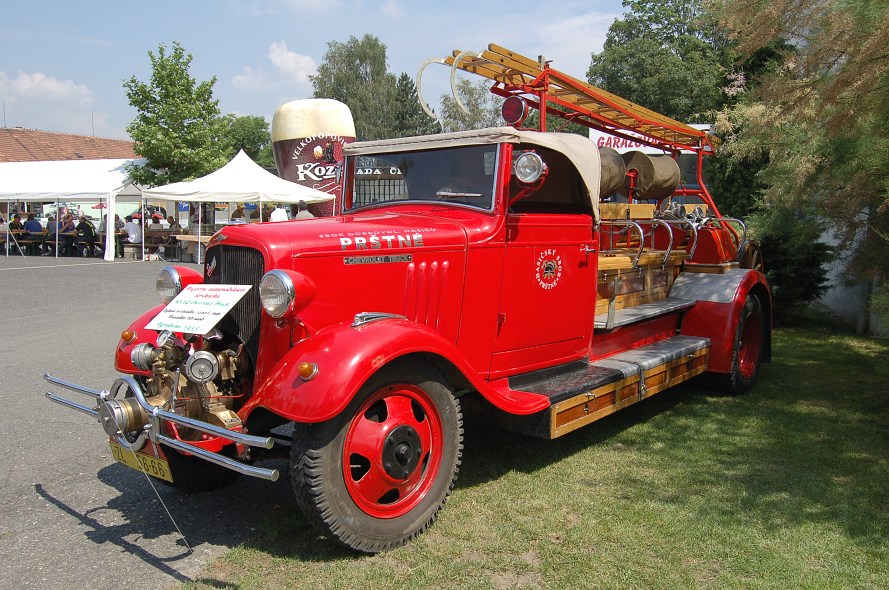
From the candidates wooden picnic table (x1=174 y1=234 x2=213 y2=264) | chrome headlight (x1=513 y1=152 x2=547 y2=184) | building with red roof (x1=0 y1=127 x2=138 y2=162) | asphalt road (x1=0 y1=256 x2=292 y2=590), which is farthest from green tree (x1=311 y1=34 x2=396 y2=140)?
chrome headlight (x1=513 y1=152 x2=547 y2=184)

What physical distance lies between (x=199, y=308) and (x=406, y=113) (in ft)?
165

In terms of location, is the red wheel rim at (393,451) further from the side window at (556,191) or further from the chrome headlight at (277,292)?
the side window at (556,191)

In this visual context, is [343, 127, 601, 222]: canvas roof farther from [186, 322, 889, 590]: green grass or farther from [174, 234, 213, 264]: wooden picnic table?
[174, 234, 213, 264]: wooden picnic table

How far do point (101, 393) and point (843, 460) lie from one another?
4574 millimetres

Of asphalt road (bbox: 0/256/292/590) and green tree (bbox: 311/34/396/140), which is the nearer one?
asphalt road (bbox: 0/256/292/590)

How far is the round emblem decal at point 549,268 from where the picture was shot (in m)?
4.48

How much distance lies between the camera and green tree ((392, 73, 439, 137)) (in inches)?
2029

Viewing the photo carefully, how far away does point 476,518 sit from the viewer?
376 cm

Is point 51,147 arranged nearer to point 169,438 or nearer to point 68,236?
point 68,236

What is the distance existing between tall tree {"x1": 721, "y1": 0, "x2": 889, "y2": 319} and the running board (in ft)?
5.48

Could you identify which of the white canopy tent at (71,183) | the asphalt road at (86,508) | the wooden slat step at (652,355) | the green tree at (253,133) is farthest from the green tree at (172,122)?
the green tree at (253,133)

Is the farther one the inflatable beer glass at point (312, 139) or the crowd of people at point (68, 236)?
the crowd of people at point (68, 236)

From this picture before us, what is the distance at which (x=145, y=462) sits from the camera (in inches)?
131

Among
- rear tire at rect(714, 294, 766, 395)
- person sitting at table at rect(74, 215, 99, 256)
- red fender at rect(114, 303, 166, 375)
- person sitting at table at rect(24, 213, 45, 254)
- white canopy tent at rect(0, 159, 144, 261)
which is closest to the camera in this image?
red fender at rect(114, 303, 166, 375)
